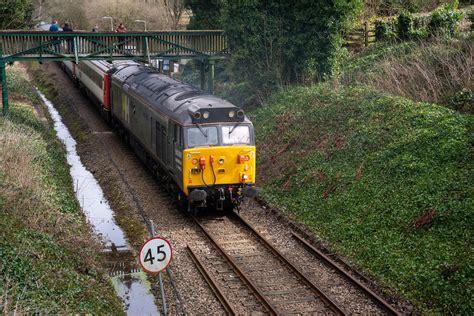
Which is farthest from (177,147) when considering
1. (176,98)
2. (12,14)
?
(12,14)

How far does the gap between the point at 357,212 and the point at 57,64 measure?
44053mm

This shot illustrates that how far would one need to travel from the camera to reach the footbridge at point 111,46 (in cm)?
2555

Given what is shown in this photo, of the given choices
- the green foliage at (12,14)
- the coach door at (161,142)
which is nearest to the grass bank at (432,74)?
the coach door at (161,142)

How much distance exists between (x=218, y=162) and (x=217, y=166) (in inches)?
4.8

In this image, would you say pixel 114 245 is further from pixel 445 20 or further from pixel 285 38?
pixel 445 20

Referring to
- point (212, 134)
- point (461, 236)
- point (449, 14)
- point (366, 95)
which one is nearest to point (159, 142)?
point (212, 134)

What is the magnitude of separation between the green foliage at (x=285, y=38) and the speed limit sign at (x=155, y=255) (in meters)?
16.8

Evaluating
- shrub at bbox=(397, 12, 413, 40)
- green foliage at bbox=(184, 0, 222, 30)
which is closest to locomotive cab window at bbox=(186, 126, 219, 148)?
shrub at bbox=(397, 12, 413, 40)

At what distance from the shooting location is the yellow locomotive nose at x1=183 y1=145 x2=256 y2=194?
53.6 feet

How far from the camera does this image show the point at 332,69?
26.0 m

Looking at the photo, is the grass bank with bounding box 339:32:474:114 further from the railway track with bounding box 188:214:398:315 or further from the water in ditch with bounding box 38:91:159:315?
the water in ditch with bounding box 38:91:159:315

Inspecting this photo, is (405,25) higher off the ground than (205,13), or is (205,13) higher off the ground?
(205,13)

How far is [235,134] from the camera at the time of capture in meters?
16.8

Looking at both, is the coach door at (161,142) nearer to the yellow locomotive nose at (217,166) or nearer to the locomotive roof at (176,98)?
the locomotive roof at (176,98)
